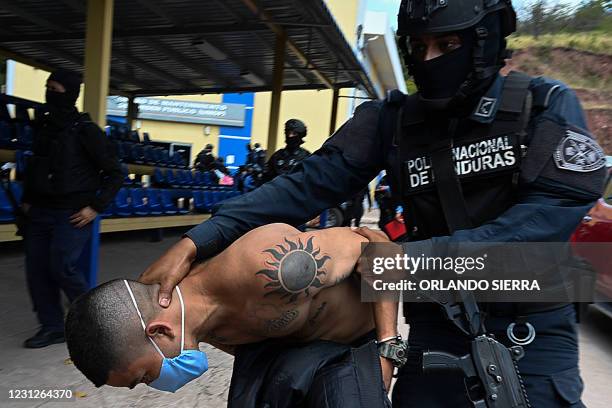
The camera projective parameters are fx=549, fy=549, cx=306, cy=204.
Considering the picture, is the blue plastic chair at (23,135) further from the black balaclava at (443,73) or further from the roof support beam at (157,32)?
the black balaclava at (443,73)

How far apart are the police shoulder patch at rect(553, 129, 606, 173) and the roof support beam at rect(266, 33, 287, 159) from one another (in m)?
7.07

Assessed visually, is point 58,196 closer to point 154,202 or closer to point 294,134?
point 294,134

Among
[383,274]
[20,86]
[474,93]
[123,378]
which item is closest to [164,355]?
[123,378]

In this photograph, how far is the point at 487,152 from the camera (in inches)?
52.5

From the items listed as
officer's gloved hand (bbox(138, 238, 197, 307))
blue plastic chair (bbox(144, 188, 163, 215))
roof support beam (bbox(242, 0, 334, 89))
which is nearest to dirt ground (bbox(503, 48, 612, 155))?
roof support beam (bbox(242, 0, 334, 89))

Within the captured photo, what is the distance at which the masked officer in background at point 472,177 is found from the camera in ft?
4.04

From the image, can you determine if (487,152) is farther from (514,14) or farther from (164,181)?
(164,181)

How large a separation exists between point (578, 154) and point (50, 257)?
134 inches

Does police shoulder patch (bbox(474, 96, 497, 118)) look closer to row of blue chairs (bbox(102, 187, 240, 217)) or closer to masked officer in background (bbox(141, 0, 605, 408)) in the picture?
masked officer in background (bbox(141, 0, 605, 408))

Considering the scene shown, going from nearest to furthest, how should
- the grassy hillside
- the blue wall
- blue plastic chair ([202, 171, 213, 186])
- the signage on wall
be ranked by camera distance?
blue plastic chair ([202, 171, 213, 186]), the blue wall, the signage on wall, the grassy hillside

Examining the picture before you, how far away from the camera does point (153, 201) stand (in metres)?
8.13

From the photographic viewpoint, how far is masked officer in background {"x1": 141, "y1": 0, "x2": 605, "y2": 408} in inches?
48.5

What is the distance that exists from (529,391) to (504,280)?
0.28 metres

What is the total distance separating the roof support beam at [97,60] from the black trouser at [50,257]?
1.12m
